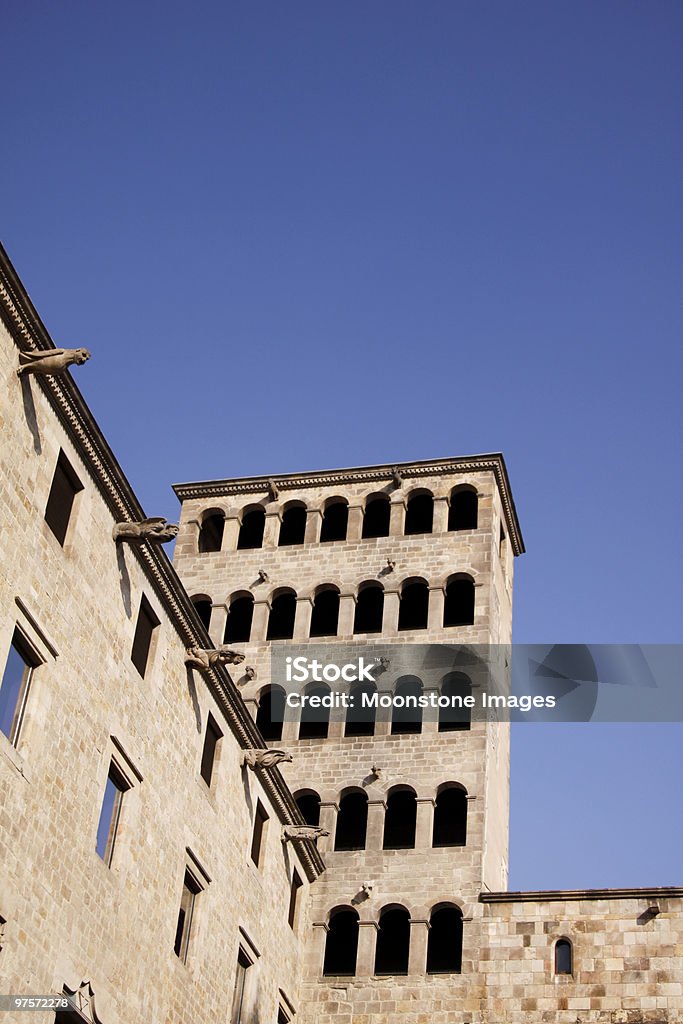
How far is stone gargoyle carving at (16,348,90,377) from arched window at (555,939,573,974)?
19.7 m

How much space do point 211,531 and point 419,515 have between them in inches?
254

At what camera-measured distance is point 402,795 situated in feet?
137

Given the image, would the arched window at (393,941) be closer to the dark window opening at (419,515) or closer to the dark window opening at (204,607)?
the dark window opening at (204,607)

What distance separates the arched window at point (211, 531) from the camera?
48.0 metres

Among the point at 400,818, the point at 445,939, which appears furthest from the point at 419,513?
the point at 445,939

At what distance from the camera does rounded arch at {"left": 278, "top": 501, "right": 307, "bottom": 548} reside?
47.2 metres

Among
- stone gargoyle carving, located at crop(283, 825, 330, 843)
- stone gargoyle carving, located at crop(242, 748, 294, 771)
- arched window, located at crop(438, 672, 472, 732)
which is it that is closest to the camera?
stone gargoyle carving, located at crop(242, 748, 294, 771)

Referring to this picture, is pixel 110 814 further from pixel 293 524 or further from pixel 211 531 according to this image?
pixel 211 531

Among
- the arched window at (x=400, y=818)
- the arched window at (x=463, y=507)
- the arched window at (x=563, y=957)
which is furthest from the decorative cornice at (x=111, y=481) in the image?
the arched window at (x=463, y=507)

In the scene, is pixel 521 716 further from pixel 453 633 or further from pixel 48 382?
pixel 48 382

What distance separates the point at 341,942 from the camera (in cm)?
3953

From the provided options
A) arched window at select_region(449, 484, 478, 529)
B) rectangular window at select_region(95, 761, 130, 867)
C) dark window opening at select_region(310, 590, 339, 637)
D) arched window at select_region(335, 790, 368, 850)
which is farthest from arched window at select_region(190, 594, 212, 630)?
rectangular window at select_region(95, 761, 130, 867)

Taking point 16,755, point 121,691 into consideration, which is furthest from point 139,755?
point 16,755

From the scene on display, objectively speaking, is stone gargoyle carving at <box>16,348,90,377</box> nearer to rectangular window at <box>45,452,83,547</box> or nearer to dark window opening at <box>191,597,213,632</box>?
rectangular window at <box>45,452,83,547</box>
